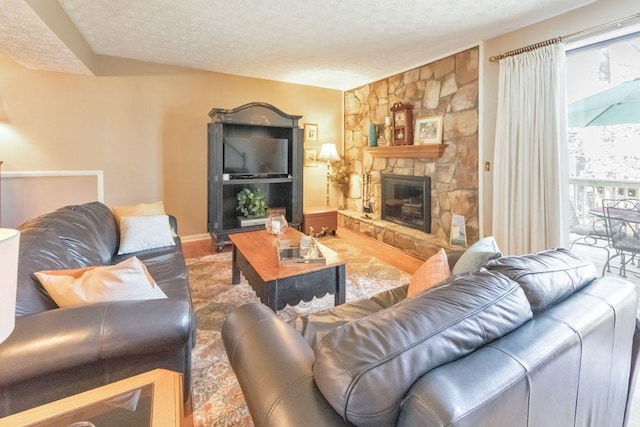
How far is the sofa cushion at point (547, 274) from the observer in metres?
1.00

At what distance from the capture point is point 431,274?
1.47 metres

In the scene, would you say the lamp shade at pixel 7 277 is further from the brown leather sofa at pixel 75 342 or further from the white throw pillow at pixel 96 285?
the white throw pillow at pixel 96 285

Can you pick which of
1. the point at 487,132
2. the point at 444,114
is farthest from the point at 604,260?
the point at 444,114

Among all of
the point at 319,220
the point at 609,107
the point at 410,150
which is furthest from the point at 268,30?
the point at 609,107

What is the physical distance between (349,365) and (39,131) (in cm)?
474

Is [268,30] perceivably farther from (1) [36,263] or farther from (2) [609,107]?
(2) [609,107]

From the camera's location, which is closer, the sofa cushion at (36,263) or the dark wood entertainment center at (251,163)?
the sofa cushion at (36,263)

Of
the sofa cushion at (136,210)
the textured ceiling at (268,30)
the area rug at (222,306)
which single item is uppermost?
the textured ceiling at (268,30)

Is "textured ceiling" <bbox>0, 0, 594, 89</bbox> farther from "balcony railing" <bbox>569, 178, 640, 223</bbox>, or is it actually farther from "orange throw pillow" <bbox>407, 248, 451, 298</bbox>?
"orange throw pillow" <bbox>407, 248, 451, 298</bbox>

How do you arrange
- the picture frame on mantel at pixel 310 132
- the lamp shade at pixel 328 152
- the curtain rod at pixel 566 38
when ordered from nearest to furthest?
the curtain rod at pixel 566 38
the lamp shade at pixel 328 152
the picture frame on mantel at pixel 310 132

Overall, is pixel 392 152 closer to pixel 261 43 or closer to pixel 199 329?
pixel 261 43

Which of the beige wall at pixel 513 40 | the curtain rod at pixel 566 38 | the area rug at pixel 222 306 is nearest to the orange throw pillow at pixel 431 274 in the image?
the area rug at pixel 222 306

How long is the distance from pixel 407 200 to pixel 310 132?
6.99ft

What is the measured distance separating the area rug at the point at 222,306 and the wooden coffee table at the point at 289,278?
373 millimetres
